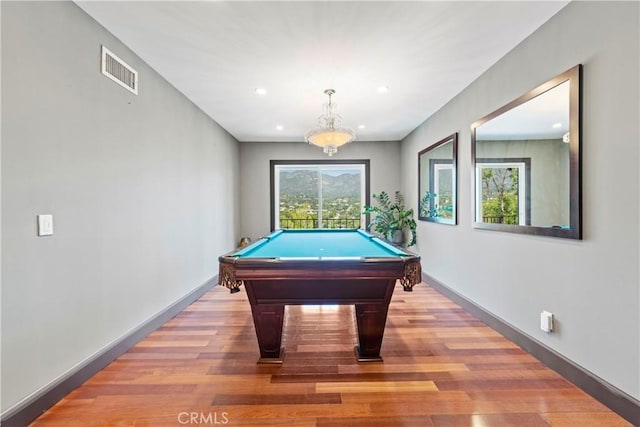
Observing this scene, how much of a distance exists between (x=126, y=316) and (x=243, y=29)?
2.40m

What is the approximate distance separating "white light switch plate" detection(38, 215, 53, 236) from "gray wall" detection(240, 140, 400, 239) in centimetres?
401

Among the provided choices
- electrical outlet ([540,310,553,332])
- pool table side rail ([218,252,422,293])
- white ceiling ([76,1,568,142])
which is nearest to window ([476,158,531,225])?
electrical outlet ([540,310,553,332])

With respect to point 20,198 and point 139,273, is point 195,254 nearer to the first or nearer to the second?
point 139,273

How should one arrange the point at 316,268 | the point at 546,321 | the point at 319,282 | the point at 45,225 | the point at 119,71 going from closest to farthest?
the point at 45,225, the point at 316,268, the point at 319,282, the point at 546,321, the point at 119,71

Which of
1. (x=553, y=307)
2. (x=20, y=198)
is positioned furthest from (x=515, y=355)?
(x=20, y=198)

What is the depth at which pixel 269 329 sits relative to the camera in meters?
2.12

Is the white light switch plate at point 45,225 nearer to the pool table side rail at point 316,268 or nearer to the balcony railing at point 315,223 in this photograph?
the pool table side rail at point 316,268

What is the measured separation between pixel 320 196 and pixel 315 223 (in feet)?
1.86

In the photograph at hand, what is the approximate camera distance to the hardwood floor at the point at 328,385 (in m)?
1.58

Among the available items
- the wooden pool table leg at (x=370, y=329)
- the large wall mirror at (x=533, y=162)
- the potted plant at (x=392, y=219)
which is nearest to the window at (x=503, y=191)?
the large wall mirror at (x=533, y=162)

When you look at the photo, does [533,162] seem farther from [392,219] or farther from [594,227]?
[392,219]

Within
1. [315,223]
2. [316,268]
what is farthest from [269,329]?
[315,223]

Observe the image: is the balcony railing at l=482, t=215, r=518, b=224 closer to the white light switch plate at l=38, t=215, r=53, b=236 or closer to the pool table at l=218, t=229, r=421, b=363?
the pool table at l=218, t=229, r=421, b=363

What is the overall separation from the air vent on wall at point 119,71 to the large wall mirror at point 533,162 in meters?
3.19
